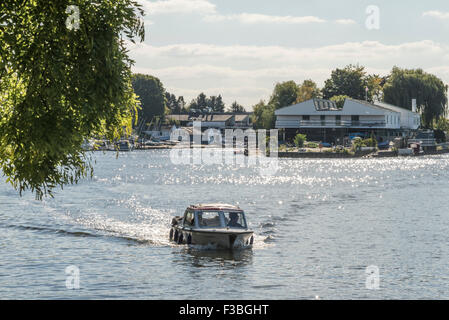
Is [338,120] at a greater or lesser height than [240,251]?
greater

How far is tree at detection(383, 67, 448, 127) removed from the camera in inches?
6545

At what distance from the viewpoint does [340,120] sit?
152250 millimetres

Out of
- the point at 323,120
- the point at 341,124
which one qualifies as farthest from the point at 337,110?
the point at 341,124

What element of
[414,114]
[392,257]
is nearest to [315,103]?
[414,114]

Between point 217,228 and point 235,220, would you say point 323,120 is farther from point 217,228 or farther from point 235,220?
point 217,228

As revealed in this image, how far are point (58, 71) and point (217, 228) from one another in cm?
1914

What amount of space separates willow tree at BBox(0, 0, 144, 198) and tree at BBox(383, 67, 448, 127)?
15742 centimetres

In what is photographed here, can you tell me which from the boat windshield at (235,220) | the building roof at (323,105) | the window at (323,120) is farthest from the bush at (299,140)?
the boat windshield at (235,220)

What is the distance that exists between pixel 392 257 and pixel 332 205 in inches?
1076

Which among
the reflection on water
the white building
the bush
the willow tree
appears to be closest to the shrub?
the bush

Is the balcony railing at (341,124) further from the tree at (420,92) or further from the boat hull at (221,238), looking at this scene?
the boat hull at (221,238)

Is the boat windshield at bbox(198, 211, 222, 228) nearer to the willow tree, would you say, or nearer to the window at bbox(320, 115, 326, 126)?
the willow tree

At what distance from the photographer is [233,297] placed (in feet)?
85.5

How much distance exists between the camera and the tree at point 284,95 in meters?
189
